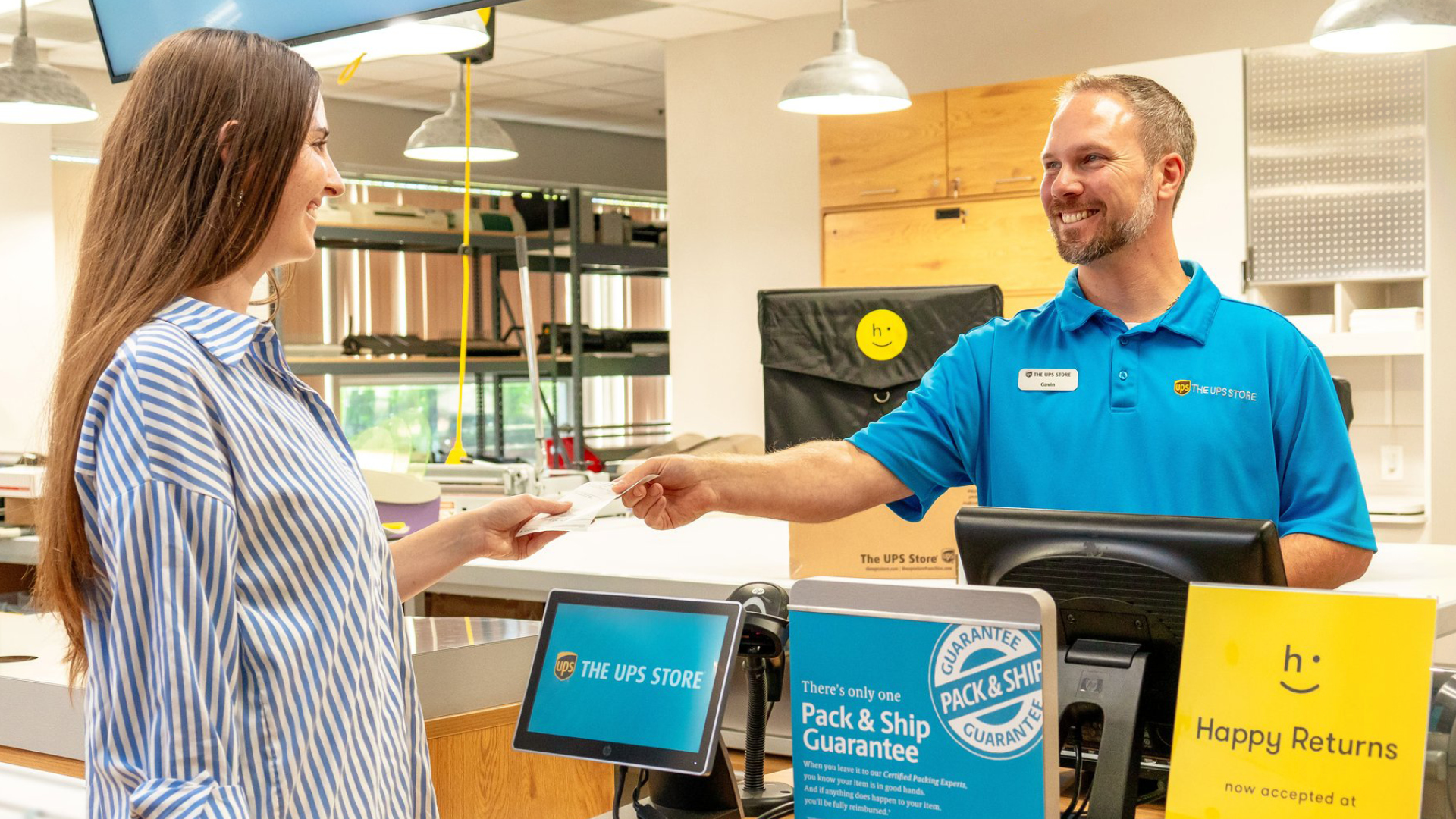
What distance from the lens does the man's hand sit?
1760 mm

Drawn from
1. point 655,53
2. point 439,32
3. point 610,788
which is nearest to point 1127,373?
point 610,788

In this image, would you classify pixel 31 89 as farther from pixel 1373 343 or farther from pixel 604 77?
pixel 1373 343

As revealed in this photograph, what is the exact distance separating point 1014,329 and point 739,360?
5.32 meters

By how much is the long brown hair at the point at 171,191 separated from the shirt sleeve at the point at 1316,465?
4.32 ft

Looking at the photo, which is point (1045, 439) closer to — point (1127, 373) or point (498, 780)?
point (1127, 373)

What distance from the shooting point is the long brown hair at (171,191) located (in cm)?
124

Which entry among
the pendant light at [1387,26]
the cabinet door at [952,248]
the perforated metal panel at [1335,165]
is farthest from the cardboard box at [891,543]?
the cabinet door at [952,248]

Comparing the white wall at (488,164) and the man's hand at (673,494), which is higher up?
the white wall at (488,164)

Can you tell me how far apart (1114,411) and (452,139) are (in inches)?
154

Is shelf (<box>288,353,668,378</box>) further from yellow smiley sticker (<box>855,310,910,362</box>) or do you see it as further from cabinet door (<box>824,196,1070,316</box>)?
yellow smiley sticker (<box>855,310,910,362</box>)

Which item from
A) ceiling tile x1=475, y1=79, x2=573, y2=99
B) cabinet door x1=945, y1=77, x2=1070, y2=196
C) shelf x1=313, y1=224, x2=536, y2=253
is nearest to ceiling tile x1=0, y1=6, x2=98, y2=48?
shelf x1=313, y1=224, x2=536, y2=253

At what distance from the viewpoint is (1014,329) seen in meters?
2.02

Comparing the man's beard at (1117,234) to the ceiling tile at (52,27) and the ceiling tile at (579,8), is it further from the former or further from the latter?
the ceiling tile at (52,27)

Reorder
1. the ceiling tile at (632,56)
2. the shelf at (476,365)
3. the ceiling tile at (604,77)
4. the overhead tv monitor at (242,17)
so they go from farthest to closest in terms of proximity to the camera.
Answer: the ceiling tile at (604,77) < the ceiling tile at (632,56) < the shelf at (476,365) < the overhead tv monitor at (242,17)
